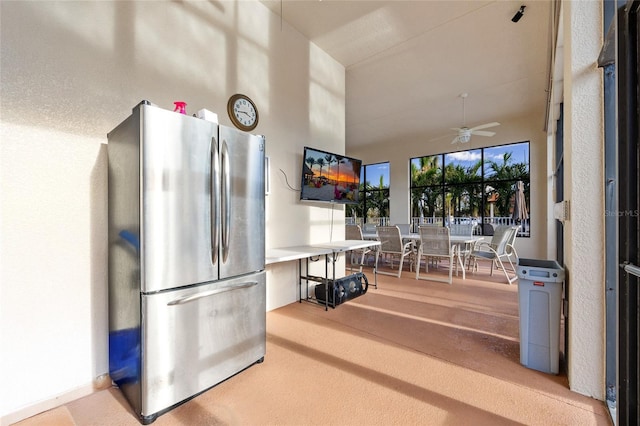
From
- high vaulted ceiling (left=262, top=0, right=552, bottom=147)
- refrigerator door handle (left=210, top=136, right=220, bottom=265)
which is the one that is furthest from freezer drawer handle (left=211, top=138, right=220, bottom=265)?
high vaulted ceiling (left=262, top=0, right=552, bottom=147)

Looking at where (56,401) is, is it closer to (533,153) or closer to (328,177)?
(328,177)

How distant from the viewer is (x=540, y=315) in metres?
2.00

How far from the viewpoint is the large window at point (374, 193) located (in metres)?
9.10

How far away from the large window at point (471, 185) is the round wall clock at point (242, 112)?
6.55m

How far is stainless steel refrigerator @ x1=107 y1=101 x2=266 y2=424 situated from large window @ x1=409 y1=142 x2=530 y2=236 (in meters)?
7.34

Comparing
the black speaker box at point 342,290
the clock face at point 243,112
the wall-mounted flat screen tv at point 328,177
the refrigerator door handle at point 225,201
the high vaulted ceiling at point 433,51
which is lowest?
the black speaker box at point 342,290

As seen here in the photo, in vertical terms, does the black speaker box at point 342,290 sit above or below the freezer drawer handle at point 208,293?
below

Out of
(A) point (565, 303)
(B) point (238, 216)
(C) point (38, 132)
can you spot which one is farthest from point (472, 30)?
(C) point (38, 132)

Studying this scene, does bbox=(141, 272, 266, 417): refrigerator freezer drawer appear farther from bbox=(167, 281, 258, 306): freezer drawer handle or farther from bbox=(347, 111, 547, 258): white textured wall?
bbox=(347, 111, 547, 258): white textured wall

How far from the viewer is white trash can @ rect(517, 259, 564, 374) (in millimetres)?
1950

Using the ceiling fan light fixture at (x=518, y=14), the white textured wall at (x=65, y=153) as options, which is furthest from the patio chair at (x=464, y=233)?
the white textured wall at (x=65, y=153)

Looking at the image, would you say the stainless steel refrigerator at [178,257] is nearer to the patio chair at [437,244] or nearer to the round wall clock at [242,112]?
the round wall clock at [242,112]

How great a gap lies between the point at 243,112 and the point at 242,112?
0.01 m

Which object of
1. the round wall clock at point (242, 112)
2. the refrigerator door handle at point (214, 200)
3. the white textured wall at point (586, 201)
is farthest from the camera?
the round wall clock at point (242, 112)
